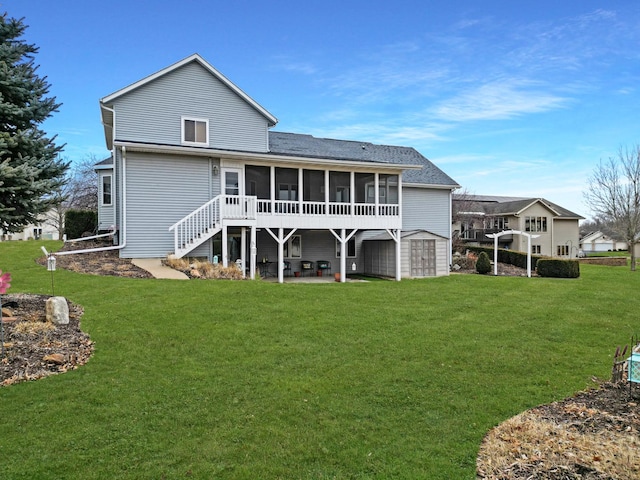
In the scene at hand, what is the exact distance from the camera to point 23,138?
835cm

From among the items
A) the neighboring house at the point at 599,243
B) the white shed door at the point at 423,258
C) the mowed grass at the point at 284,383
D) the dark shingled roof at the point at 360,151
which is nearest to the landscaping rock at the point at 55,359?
the mowed grass at the point at 284,383

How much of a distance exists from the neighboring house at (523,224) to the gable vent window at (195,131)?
2636 centimetres

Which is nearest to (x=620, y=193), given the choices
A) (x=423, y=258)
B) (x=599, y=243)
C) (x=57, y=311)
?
(x=423, y=258)

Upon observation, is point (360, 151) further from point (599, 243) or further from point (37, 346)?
point (599, 243)

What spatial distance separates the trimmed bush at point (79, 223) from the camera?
792 inches

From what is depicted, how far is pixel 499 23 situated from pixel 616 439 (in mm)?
14913

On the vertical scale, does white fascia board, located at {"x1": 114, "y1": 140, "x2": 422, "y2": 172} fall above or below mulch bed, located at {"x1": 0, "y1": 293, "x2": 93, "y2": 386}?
above

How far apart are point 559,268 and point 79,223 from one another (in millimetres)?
23585

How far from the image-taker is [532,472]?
4090 mm

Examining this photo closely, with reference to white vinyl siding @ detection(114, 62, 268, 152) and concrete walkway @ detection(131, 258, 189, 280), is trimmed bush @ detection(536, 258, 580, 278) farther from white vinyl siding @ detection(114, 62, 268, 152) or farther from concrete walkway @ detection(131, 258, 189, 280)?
concrete walkway @ detection(131, 258, 189, 280)

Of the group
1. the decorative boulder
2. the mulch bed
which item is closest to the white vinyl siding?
the mulch bed

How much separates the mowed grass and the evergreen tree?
249 centimetres

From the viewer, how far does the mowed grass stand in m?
4.25

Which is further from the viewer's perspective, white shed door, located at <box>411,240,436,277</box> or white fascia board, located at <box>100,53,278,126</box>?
white shed door, located at <box>411,240,436,277</box>
